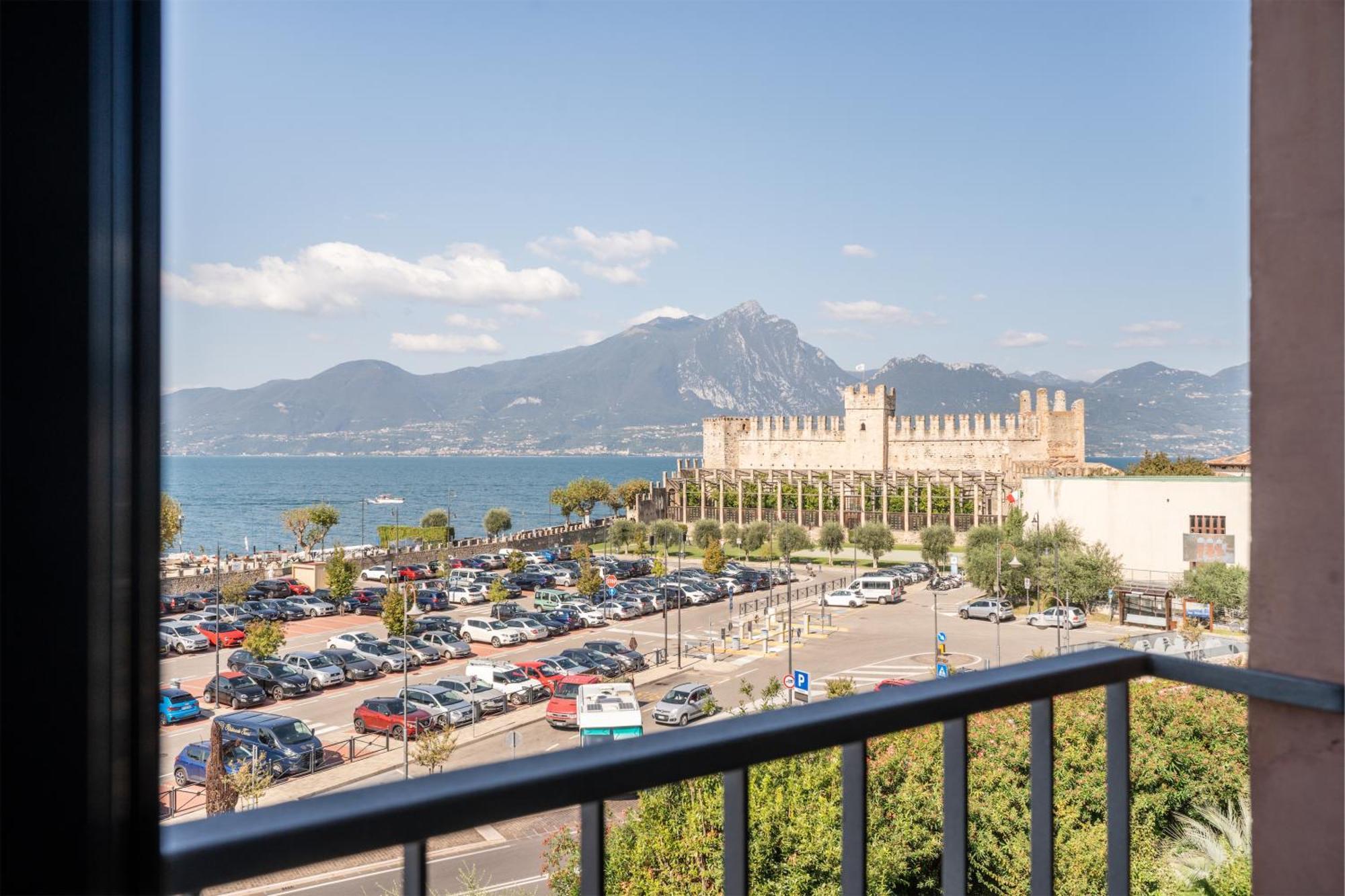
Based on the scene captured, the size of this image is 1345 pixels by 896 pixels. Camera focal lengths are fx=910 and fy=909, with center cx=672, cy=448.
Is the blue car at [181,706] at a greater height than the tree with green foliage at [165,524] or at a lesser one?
lesser

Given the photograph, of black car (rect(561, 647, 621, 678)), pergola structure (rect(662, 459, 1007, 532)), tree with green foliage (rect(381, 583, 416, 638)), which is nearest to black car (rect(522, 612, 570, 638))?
tree with green foliage (rect(381, 583, 416, 638))

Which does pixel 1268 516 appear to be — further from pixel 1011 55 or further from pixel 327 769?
pixel 327 769

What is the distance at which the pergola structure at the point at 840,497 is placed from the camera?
27.6 metres

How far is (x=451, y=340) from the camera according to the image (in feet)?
308

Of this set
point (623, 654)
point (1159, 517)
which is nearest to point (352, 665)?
point (623, 654)

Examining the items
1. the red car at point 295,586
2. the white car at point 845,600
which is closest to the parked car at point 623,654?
the white car at point 845,600

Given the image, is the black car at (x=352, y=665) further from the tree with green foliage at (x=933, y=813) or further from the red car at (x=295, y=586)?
the tree with green foliage at (x=933, y=813)

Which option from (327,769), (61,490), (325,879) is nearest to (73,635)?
(61,490)

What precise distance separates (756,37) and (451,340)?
9075 cm

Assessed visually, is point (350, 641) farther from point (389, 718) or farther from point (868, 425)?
point (868, 425)

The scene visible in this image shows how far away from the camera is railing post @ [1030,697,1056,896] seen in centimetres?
100

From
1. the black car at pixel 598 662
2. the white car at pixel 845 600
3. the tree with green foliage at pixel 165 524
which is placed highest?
the tree with green foliage at pixel 165 524

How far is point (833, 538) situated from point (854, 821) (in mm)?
26961

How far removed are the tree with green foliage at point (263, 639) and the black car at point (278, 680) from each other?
27 centimetres
